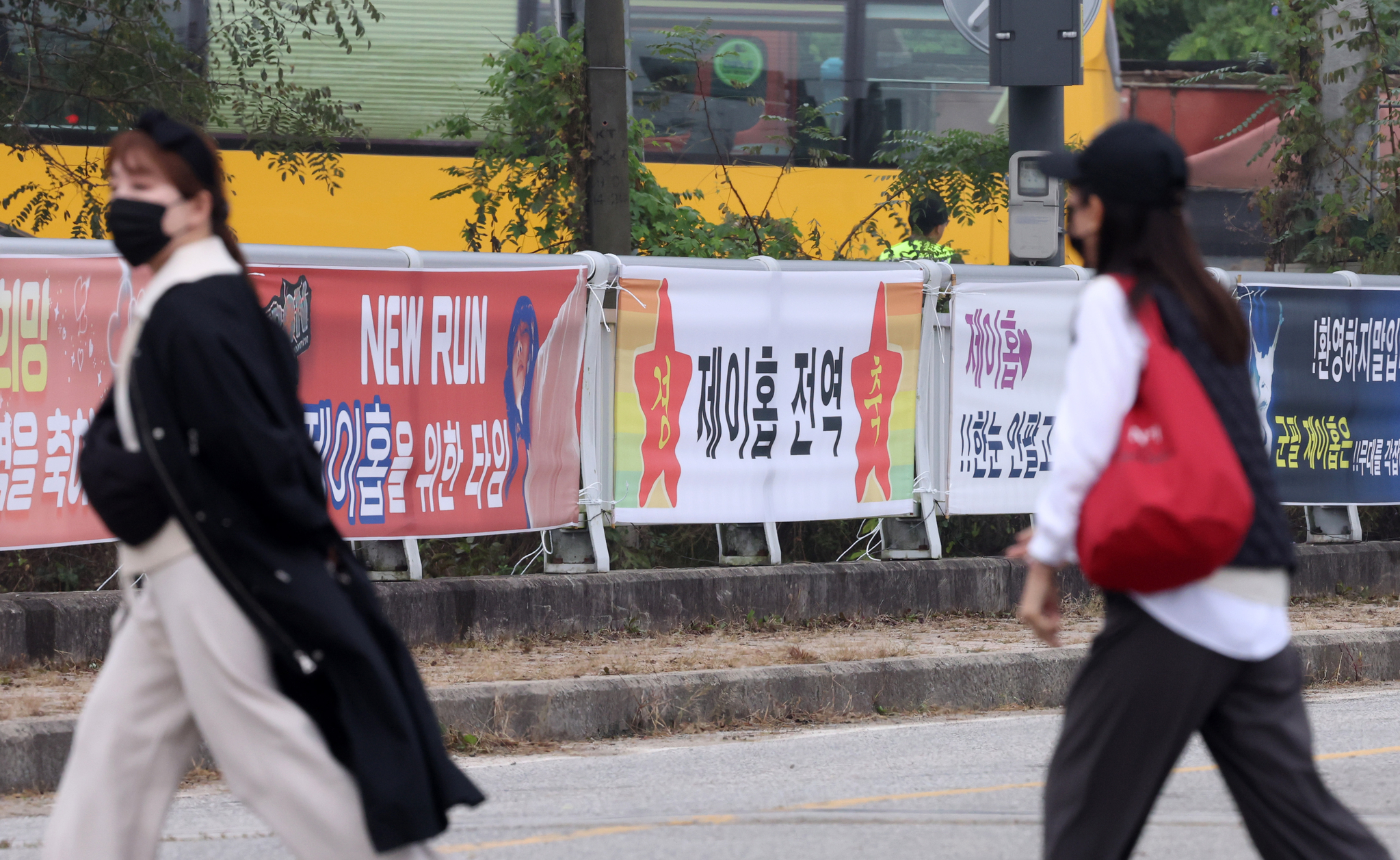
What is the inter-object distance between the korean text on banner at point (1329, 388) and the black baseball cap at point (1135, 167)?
790 cm

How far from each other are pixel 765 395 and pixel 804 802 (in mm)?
3950

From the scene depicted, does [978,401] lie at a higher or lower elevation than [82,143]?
lower

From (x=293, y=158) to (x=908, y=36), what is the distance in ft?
17.7

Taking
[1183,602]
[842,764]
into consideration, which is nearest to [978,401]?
[842,764]

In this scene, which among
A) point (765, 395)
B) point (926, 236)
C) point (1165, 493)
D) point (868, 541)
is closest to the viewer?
point (1165, 493)

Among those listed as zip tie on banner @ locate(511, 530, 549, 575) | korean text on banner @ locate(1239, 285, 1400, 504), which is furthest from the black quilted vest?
korean text on banner @ locate(1239, 285, 1400, 504)

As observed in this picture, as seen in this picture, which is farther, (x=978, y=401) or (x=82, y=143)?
(x=82, y=143)

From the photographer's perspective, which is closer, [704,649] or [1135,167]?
[1135,167]

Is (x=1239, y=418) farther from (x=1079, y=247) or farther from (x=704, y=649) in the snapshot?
(x=704, y=649)

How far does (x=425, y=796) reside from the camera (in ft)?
10.9

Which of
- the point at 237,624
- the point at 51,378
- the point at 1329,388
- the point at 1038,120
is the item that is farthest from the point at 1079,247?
the point at 1329,388

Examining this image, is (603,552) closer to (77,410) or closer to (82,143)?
(77,410)

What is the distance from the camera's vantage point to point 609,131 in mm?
9984

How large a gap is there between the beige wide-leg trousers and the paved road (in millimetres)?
1563
